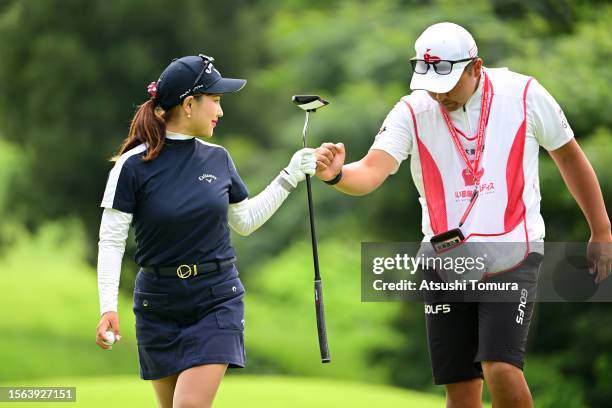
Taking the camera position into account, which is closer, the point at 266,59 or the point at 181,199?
the point at 181,199

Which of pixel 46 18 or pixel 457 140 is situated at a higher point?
pixel 46 18

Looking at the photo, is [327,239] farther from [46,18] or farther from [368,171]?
[368,171]

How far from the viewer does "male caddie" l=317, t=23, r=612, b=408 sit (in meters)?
4.82

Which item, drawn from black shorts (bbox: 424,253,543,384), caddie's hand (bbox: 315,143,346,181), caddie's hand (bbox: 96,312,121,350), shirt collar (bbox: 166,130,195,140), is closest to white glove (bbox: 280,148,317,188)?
caddie's hand (bbox: 315,143,346,181)

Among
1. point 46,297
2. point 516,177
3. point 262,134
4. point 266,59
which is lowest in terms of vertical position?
point 46,297

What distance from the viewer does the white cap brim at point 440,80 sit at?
4.80 meters

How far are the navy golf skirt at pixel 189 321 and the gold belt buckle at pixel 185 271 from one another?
0.05 feet

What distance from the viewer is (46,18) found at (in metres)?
17.0

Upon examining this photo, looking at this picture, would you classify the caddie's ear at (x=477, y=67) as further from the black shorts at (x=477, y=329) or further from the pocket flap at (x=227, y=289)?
the pocket flap at (x=227, y=289)

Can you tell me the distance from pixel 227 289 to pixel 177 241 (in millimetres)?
293

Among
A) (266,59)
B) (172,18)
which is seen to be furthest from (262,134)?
(172,18)

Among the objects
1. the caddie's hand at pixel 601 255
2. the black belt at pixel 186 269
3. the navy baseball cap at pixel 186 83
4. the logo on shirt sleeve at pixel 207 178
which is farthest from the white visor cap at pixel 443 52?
the black belt at pixel 186 269

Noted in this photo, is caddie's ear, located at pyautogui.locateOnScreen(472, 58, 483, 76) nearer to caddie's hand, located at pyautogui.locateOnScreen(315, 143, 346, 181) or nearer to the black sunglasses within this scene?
the black sunglasses

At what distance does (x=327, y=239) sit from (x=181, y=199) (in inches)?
490
